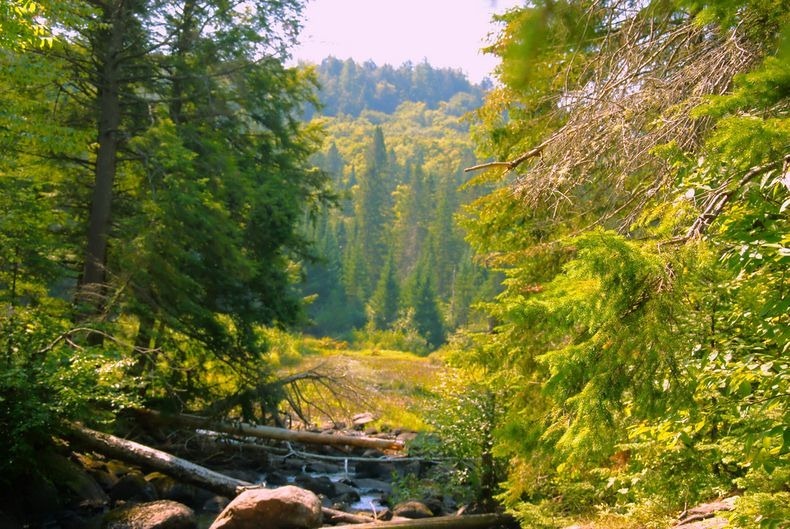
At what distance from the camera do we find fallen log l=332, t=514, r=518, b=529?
899 cm

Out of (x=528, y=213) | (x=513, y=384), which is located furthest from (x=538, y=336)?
(x=528, y=213)

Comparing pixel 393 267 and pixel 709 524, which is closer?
pixel 709 524

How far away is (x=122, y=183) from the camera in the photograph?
1432 cm

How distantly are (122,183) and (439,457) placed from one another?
878 centimetres

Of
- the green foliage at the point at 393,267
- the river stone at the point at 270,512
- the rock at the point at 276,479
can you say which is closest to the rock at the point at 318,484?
the rock at the point at 276,479

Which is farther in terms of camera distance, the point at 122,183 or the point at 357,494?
the point at 122,183

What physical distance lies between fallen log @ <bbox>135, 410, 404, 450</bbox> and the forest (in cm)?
7

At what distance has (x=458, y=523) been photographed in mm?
9055

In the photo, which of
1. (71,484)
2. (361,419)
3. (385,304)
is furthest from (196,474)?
(385,304)

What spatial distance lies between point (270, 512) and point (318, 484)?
3538 mm

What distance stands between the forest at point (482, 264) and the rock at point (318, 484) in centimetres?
32

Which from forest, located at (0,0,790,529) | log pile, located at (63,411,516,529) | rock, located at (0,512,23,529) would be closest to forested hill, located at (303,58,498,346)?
forest, located at (0,0,790,529)

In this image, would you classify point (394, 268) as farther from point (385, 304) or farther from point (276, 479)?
point (276, 479)

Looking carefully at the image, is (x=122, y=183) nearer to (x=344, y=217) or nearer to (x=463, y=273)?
(x=463, y=273)
